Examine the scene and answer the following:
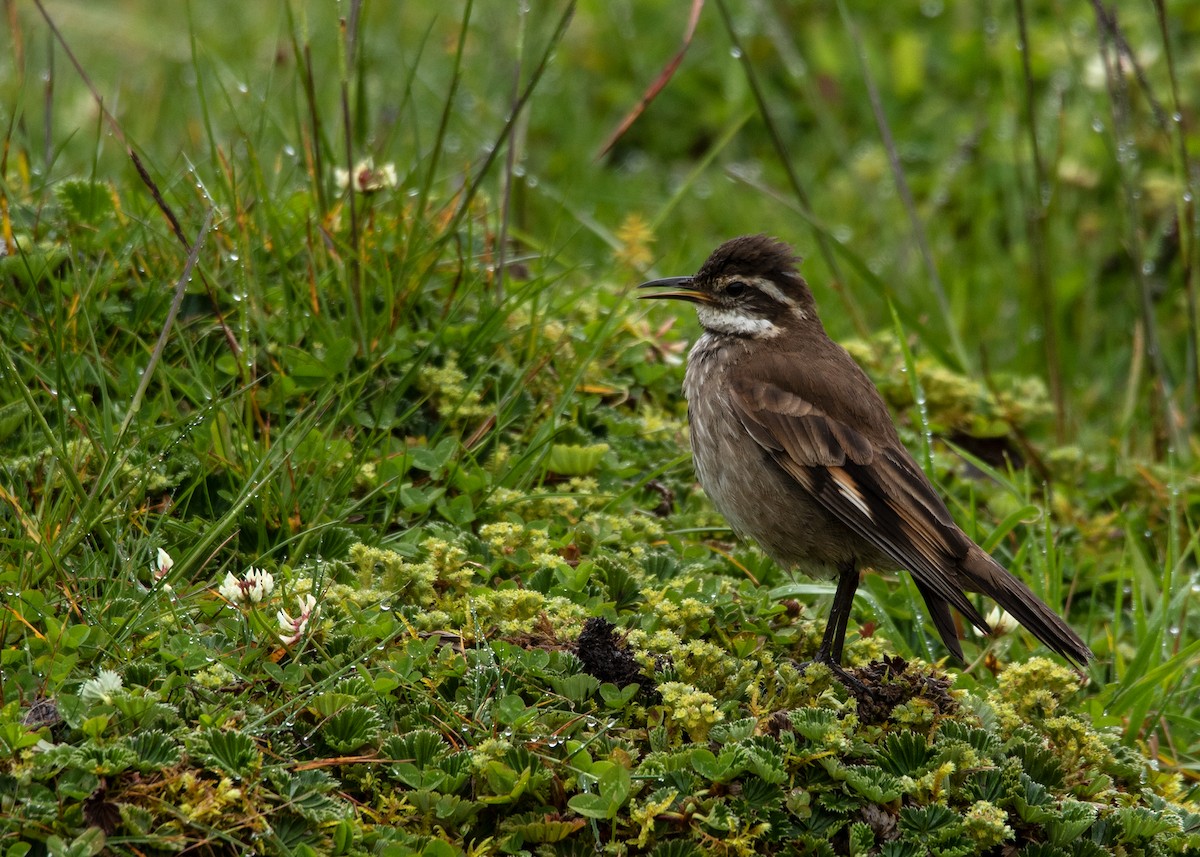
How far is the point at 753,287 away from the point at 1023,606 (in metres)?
1.93

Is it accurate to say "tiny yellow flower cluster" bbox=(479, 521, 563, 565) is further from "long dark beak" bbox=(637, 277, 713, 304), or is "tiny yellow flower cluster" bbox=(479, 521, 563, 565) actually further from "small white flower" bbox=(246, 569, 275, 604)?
"long dark beak" bbox=(637, 277, 713, 304)

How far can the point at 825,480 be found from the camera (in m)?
5.40

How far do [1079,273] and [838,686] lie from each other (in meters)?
5.91

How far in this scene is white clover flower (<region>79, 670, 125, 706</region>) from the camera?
3955 millimetres

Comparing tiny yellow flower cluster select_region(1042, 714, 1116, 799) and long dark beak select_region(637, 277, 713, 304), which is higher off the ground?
long dark beak select_region(637, 277, 713, 304)

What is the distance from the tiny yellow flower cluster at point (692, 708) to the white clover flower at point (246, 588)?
1284 millimetres

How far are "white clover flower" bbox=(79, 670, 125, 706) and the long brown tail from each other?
2909 mm

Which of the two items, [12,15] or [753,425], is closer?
[753,425]

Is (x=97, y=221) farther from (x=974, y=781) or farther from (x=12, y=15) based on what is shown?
(x=974, y=781)

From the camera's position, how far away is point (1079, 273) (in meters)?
9.74

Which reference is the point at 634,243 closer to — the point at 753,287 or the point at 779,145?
the point at 779,145

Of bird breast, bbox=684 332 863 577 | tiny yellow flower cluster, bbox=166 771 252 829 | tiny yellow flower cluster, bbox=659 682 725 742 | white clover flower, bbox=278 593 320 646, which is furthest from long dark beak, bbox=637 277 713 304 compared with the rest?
tiny yellow flower cluster, bbox=166 771 252 829

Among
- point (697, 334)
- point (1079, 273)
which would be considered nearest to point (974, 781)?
point (697, 334)

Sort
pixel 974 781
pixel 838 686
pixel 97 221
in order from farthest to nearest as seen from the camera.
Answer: pixel 97 221, pixel 838 686, pixel 974 781
